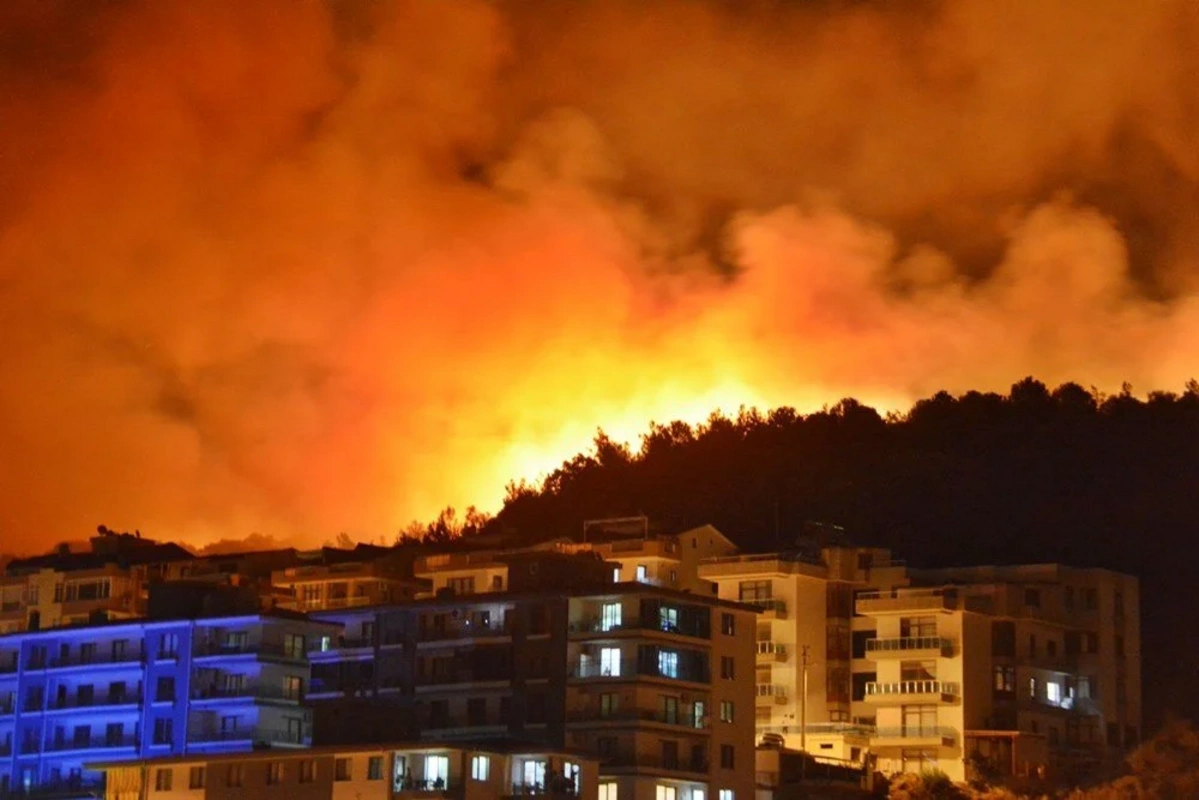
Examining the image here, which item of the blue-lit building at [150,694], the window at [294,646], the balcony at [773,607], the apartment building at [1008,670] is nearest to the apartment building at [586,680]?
the window at [294,646]

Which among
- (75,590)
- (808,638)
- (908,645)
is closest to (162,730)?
(75,590)

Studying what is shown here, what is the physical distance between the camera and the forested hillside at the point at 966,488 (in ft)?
338

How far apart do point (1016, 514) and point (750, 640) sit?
82.2ft

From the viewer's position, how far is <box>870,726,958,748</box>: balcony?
89438 mm

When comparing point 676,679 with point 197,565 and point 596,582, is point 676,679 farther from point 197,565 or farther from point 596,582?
point 197,565

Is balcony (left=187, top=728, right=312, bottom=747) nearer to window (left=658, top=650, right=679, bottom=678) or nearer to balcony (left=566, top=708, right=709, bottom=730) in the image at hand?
balcony (left=566, top=708, right=709, bottom=730)

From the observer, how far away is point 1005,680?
9244 centimetres

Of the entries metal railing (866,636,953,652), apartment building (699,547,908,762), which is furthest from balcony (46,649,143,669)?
metal railing (866,636,953,652)

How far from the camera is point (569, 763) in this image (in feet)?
251

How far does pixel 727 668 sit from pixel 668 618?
3386 millimetres

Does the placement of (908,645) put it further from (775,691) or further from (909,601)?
(775,691)

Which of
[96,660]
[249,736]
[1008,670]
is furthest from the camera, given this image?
[1008,670]

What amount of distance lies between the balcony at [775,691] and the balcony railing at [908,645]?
407cm

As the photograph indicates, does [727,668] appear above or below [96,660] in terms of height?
below
